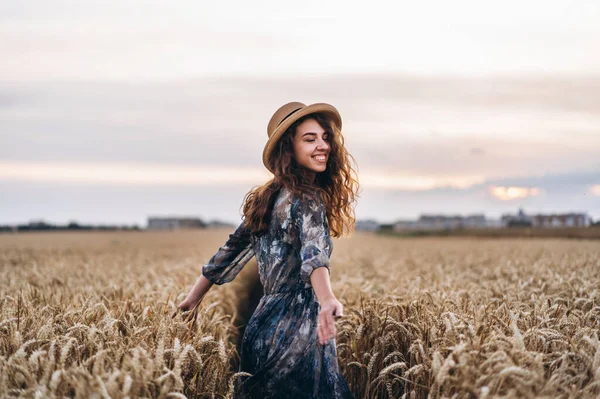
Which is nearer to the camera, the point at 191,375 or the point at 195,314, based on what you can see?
the point at 191,375

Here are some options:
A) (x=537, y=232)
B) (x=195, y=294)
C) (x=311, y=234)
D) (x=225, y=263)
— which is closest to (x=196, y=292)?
(x=195, y=294)

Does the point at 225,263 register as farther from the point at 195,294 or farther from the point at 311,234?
the point at 311,234

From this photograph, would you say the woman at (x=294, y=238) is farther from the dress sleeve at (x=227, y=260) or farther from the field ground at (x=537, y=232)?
the field ground at (x=537, y=232)

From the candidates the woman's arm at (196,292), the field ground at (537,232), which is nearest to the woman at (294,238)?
the woman's arm at (196,292)

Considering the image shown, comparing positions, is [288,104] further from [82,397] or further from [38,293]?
[38,293]

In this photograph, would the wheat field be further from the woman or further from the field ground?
the field ground

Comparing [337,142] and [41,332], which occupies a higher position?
[337,142]

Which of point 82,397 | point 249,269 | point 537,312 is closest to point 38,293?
point 82,397

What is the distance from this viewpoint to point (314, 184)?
3643mm

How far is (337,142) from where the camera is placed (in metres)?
3.65

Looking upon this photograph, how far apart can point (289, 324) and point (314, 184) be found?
34.6 inches

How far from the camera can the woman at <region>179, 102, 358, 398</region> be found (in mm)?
3311

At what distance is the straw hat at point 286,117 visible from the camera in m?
3.45

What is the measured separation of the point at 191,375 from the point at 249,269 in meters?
10.8
